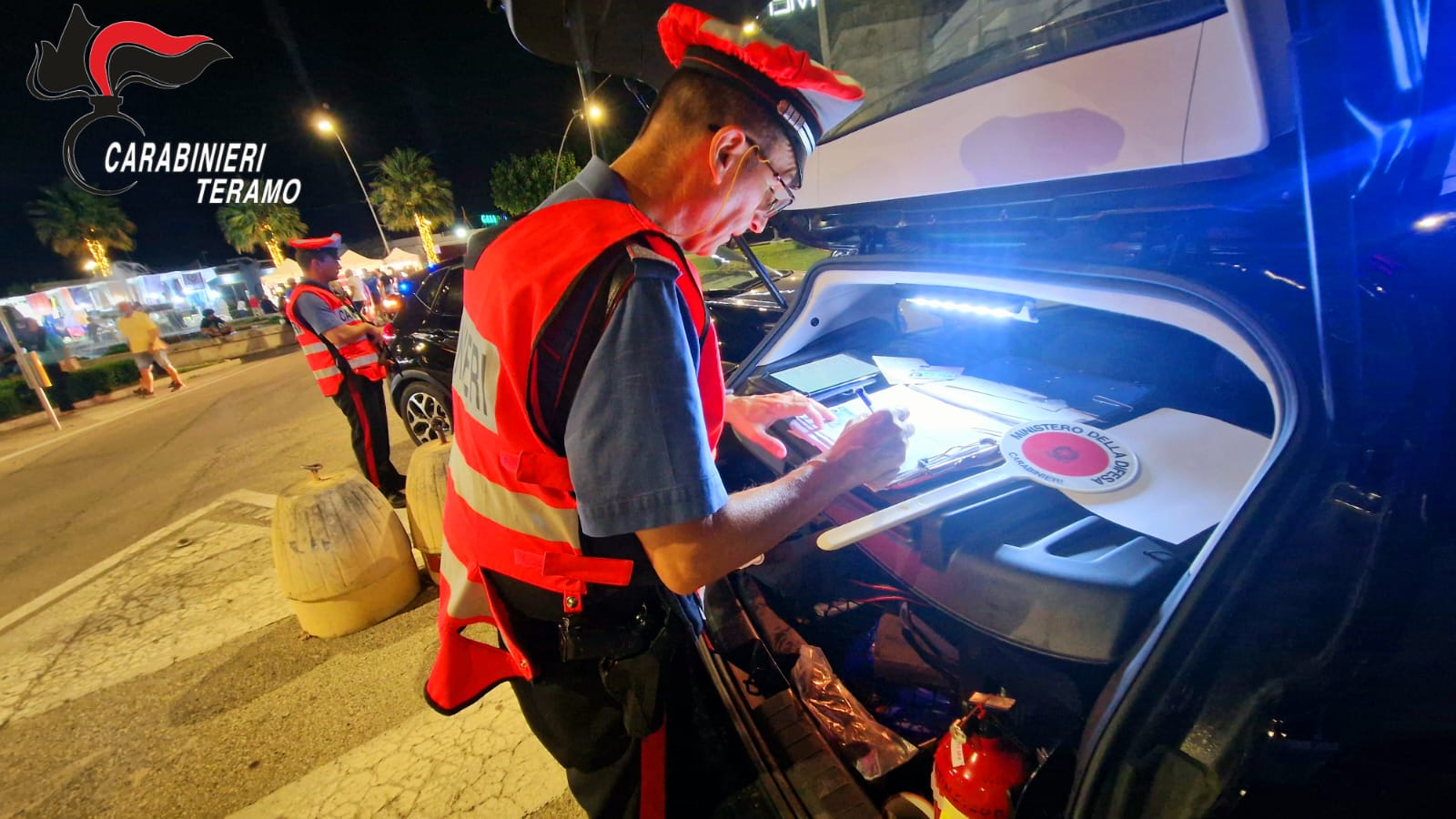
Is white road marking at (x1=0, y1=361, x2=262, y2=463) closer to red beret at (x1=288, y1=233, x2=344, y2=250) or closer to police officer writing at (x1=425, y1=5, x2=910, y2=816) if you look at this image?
red beret at (x1=288, y1=233, x2=344, y2=250)

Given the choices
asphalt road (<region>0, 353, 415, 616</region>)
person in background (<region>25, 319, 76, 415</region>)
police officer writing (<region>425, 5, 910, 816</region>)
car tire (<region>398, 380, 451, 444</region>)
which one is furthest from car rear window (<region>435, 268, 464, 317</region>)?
person in background (<region>25, 319, 76, 415</region>)

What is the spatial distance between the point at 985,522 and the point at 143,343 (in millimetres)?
15360

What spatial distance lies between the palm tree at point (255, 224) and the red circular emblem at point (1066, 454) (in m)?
44.8

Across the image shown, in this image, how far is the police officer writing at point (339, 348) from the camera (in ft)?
12.8

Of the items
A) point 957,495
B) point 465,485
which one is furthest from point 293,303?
point 957,495

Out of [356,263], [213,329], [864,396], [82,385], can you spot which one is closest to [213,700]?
[864,396]

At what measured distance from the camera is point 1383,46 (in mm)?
735

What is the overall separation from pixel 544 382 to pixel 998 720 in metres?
1.11

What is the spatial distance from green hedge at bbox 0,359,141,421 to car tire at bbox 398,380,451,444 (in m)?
9.79

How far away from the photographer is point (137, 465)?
248 inches

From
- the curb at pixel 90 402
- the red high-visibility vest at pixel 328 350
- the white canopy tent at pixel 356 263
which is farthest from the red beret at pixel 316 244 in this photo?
the white canopy tent at pixel 356 263

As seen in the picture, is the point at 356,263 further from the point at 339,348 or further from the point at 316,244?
the point at 339,348

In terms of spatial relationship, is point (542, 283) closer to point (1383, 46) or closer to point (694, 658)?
point (1383, 46)

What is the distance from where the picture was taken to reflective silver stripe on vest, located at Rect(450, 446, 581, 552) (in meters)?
1.06
